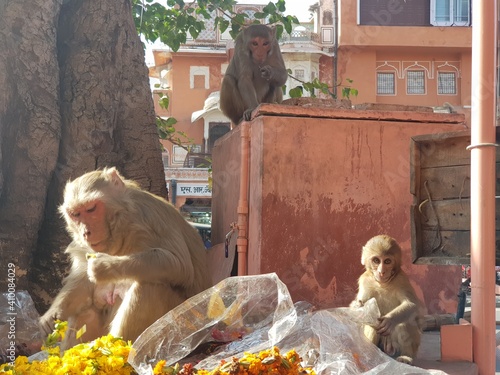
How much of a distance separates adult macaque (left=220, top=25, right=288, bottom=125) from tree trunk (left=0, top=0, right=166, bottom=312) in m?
1.04

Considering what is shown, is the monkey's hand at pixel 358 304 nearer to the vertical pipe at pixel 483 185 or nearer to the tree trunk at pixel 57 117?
the vertical pipe at pixel 483 185

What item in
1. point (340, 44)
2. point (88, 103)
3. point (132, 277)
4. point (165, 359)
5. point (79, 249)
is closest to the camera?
point (165, 359)

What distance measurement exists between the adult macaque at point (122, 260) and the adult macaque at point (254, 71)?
2619mm

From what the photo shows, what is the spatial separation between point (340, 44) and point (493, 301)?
A: 21.9m

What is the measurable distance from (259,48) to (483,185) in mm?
4002

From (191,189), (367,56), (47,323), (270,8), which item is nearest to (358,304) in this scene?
(47,323)

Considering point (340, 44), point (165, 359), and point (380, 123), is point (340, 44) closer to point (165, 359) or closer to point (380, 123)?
point (380, 123)

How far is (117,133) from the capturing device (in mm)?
5797

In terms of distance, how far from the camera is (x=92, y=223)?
3959 mm

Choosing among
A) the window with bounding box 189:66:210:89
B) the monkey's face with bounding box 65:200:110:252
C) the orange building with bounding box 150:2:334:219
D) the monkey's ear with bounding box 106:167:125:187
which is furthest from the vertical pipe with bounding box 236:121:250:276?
the window with bounding box 189:66:210:89

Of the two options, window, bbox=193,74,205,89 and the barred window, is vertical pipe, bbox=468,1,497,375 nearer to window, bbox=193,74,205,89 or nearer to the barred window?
the barred window

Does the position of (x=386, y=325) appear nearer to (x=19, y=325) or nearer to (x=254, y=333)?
(x=254, y=333)

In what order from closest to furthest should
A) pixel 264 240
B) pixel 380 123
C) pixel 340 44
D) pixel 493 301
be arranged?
pixel 493 301, pixel 264 240, pixel 380 123, pixel 340 44

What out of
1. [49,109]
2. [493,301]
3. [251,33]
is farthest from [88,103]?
[493,301]
